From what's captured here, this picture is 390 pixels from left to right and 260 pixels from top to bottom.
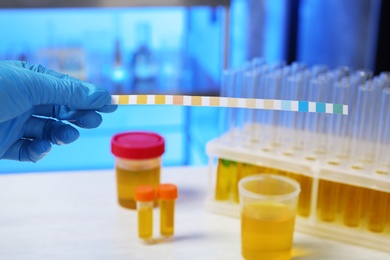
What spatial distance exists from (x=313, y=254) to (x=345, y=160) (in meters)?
0.24

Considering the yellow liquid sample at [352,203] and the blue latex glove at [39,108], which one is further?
the yellow liquid sample at [352,203]

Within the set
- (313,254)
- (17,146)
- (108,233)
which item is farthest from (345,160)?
(17,146)

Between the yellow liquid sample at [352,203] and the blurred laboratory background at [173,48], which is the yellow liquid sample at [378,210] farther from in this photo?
the blurred laboratory background at [173,48]

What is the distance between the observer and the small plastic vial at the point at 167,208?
1.33 meters

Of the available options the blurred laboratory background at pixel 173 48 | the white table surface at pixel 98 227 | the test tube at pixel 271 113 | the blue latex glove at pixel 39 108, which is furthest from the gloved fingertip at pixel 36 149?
the blurred laboratory background at pixel 173 48

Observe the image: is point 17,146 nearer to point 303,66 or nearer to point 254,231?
point 254,231

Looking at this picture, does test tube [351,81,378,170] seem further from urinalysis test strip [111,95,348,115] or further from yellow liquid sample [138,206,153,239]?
yellow liquid sample [138,206,153,239]

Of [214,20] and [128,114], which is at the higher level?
[214,20]

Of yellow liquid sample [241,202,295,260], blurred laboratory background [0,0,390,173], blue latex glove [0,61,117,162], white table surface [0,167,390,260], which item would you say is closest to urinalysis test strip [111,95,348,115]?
blue latex glove [0,61,117,162]

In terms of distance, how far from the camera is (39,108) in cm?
134

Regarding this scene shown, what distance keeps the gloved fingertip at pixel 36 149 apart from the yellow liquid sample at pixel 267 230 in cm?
46

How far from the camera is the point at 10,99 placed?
1.13 m

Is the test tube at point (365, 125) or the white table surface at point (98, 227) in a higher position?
the test tube at point (365, 125)

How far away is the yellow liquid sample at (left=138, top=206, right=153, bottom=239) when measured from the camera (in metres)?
1.31
